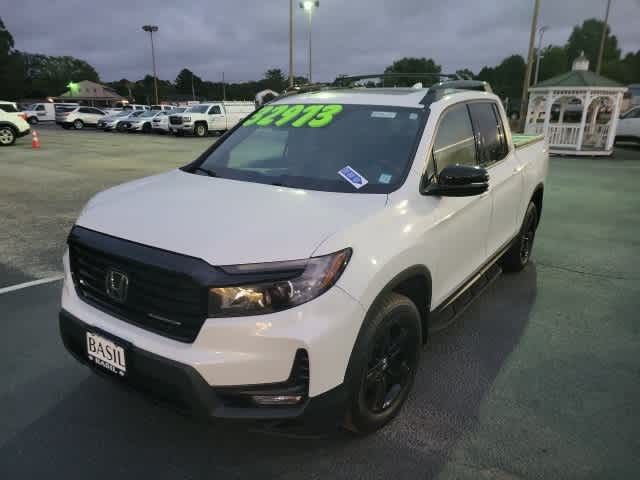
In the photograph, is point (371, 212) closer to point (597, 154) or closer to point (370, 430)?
point (370, 430)

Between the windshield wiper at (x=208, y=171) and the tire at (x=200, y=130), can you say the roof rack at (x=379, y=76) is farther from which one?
the tire at (x=200, y=130)

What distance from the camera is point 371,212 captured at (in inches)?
98.7

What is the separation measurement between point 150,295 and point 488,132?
3097 millimetres

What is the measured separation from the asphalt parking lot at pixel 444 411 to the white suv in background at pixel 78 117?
3112 centimetres

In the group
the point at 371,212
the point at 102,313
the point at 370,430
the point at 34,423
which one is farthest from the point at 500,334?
the point at 34,423

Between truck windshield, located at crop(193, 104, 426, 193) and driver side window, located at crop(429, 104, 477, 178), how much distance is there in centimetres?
18

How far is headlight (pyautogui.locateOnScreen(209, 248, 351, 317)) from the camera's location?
6.81ft

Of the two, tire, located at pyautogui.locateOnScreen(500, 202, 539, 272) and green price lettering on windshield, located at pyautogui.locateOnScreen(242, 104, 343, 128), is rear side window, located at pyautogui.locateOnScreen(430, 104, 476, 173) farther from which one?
tire, located at pyautogui.locateOnScreen(500, 202, 539, 272)

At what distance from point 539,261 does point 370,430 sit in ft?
13.0

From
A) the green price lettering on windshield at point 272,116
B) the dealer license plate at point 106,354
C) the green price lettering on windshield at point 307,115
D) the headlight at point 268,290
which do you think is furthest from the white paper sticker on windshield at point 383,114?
the dealer license plate at point 106,354

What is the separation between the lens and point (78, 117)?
32844 mm

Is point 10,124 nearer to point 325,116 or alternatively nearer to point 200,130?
point 200,130

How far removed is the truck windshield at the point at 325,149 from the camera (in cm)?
297

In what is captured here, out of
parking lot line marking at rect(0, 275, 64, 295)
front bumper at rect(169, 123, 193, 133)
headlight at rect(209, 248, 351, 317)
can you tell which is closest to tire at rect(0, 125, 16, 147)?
front bumper at rect(169, 123, 193, 133)
